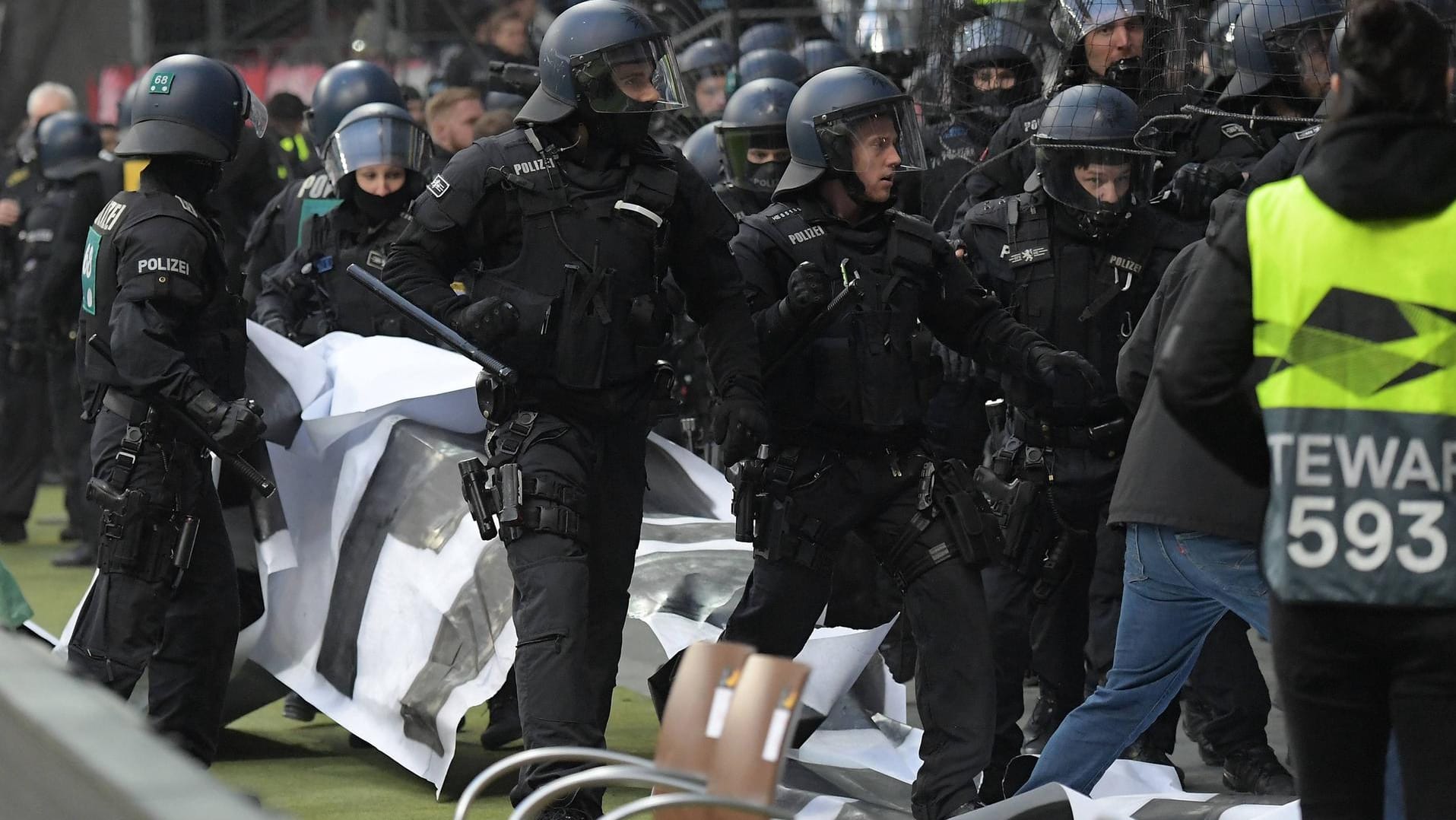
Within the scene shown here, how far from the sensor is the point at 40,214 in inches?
462

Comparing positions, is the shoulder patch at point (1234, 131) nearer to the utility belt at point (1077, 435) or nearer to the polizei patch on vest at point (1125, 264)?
the polizei patch on vest at point (1125, 264)

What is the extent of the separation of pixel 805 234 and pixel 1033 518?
46.9 inches

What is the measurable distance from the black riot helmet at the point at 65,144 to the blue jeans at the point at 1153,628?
833cm

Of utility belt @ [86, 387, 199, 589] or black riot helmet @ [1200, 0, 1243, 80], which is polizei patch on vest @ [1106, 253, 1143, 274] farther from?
utility belt @ [86, 387, 199, 589]

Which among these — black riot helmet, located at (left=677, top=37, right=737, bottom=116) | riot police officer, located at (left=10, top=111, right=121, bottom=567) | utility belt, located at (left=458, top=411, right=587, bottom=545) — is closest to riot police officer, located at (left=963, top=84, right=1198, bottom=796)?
utility belt, located at (left=458, top=411, right=587, bottom=545)

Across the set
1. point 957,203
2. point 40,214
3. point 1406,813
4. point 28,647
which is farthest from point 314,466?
point 40,214

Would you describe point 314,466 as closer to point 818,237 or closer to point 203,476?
point 203,476

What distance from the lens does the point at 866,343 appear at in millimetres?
5695

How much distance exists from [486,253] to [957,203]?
9.65ft

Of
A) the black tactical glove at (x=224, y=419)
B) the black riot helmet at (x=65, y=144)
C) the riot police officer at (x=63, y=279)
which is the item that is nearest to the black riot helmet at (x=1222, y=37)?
the black tactical glove at (x=224, y=419)

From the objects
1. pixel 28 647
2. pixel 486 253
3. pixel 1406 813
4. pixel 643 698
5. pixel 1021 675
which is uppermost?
pixel 486 253

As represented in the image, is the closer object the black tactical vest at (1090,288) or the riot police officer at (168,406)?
the riot police officer at (168,406)

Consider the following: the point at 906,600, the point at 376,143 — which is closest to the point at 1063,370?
the point at 906,600

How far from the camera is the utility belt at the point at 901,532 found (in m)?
5.59
